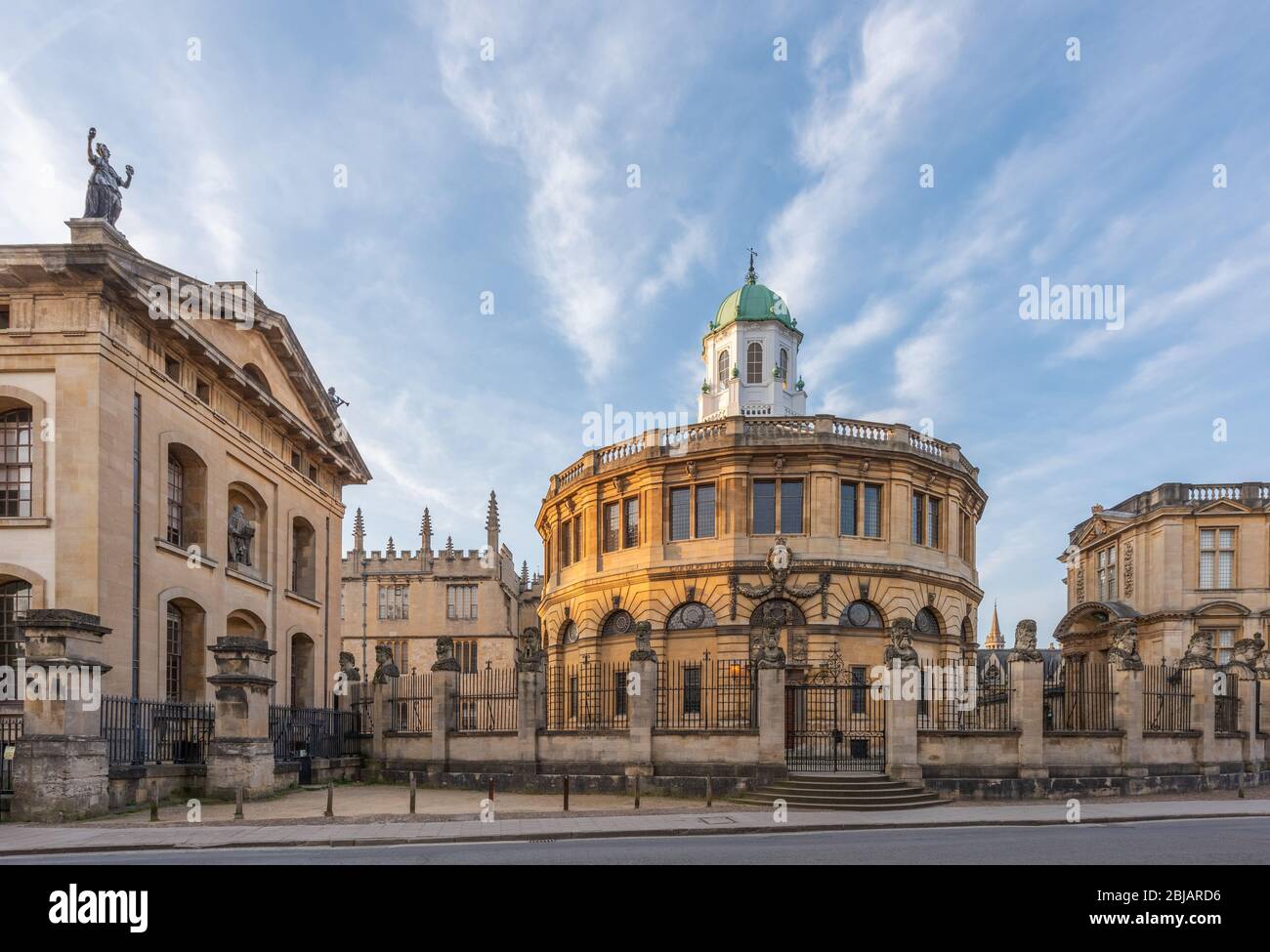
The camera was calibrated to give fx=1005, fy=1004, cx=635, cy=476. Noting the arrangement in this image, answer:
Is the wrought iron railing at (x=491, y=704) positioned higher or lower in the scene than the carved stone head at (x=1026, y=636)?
lower

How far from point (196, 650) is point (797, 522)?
73.2ft

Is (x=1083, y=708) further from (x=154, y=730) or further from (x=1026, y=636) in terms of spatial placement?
(x=154, y=730)

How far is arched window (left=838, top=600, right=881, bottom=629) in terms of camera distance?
39312 mm

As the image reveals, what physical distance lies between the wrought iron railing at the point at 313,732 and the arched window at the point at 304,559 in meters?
9.64

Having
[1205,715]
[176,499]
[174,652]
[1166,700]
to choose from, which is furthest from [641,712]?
[1205,715]

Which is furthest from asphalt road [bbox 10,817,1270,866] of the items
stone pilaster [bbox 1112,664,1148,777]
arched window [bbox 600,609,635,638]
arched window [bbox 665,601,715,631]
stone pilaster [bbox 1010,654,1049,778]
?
arched window [bbox 600,609,635,638]

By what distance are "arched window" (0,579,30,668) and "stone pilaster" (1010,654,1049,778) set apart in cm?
2496

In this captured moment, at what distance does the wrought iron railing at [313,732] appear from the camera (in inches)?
1145

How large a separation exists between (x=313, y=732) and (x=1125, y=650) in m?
24.0

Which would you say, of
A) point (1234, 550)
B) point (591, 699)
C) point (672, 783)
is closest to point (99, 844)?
point (672, 783)

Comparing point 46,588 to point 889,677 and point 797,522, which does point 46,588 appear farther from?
point 797,522

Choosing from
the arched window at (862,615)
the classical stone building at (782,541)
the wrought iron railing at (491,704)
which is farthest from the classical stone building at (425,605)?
the wrought iron railing at (491,704)

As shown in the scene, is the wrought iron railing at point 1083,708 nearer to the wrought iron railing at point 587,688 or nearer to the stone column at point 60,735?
the wrought iron railing at point 587,688

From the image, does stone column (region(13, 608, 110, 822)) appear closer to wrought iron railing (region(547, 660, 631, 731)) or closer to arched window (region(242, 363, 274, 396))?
arched window (region(242, 363, 274, 396))
